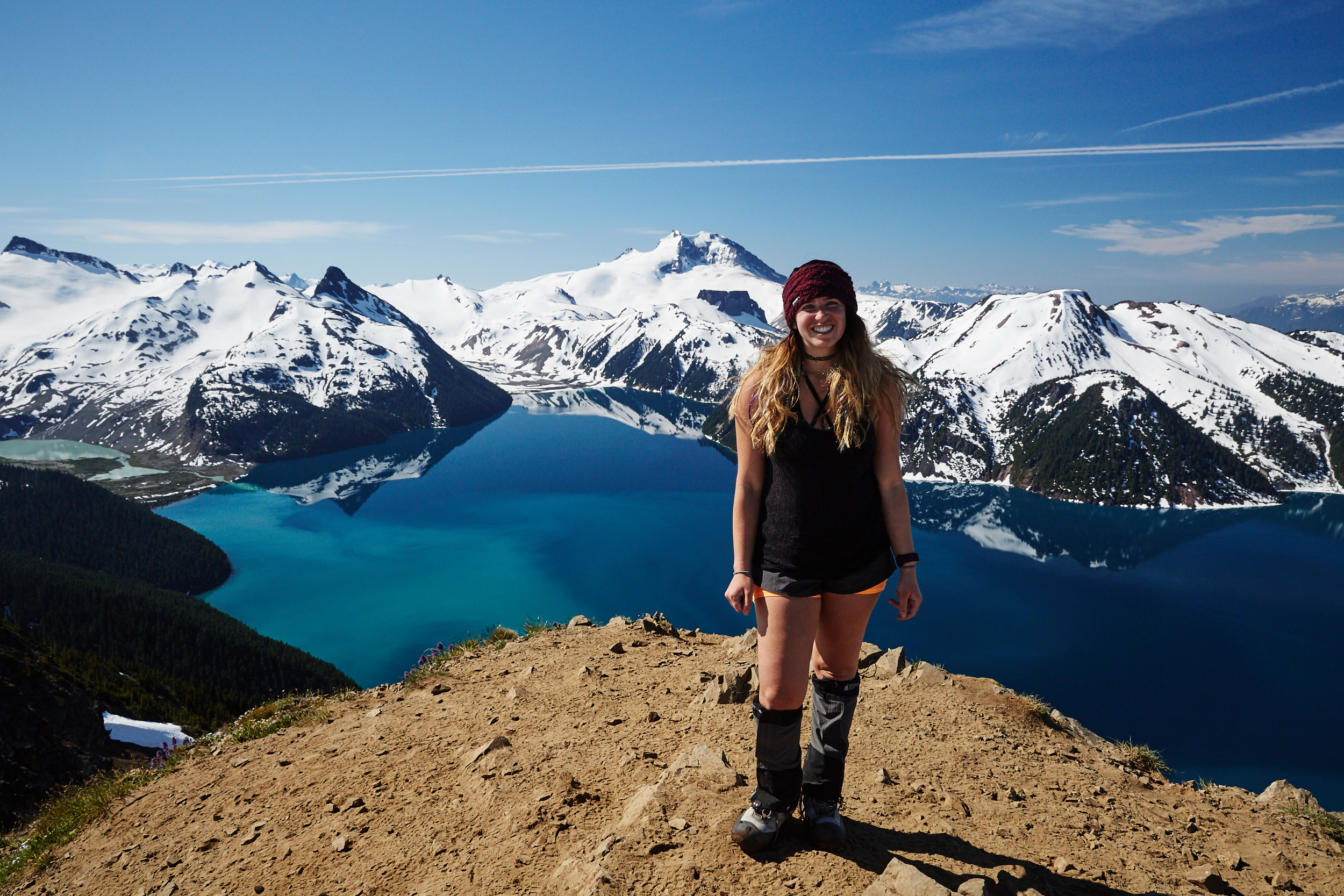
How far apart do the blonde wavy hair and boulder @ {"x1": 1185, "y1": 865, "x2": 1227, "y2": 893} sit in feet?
13.7

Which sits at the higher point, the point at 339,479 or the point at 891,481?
the point at 891,481

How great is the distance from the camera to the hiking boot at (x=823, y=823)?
4297mm

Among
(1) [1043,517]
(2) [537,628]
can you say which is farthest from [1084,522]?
(2) [537,628]

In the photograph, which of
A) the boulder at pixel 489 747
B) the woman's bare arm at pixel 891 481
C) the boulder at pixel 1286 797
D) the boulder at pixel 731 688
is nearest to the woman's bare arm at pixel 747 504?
the woman's bare arm at pixel 891 481

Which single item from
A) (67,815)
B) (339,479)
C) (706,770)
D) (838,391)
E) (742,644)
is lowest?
(339,479)

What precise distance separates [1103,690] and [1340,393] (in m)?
224

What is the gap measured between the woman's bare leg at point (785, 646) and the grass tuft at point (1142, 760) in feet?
18.7

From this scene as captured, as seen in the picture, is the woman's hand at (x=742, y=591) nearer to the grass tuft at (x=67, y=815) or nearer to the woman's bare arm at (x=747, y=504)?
the woman's bare arm at (x=747, y=504)

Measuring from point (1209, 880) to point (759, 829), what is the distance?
344 cm

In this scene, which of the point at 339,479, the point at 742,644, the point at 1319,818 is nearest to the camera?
the point at 1319,818

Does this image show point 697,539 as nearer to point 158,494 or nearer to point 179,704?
point 179,704

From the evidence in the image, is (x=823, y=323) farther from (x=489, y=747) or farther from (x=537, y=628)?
(x=537, y=628)

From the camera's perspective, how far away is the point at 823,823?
4316mm

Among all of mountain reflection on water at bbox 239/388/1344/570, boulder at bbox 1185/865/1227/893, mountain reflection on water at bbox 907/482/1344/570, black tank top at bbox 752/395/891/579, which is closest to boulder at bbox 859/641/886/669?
boulder at bbox 1185/865/1227/893
